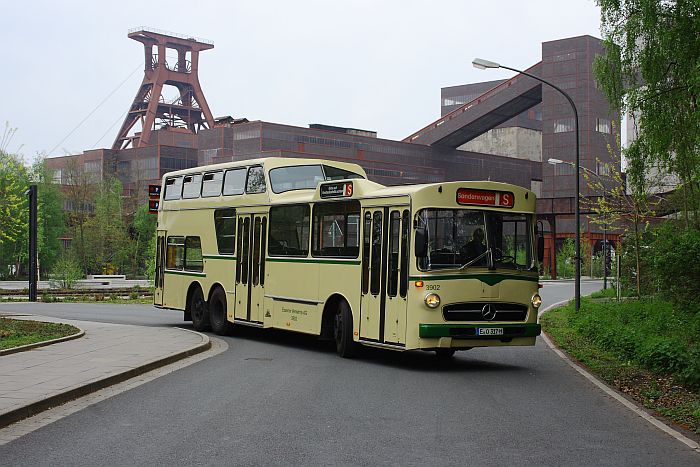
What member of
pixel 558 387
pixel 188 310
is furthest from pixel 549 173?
pixel 558 387

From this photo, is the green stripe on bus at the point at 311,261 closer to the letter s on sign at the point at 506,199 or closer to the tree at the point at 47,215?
the letter s on sign at the point at 506,199

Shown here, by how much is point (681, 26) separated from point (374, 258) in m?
7.06

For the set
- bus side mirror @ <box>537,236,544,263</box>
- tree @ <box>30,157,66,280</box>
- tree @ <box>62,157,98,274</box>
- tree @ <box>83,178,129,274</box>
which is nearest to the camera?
bus side mirror @ <box>537,236,544,263</box>

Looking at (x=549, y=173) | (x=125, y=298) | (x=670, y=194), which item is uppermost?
(x=549, y=173)

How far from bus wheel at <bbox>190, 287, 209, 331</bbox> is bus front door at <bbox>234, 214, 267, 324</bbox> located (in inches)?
72.0

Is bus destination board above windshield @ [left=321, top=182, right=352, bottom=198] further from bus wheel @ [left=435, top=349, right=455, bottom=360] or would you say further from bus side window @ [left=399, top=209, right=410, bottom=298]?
bus wheel @ [left=435, top=349, right=455, bottom=360]

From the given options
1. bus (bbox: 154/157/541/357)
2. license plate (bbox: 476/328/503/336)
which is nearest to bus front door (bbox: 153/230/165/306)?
bus (bbox: 154/157/541/357)

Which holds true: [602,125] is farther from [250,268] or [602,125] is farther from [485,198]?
[485,198]

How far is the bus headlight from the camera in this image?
14.9 meters

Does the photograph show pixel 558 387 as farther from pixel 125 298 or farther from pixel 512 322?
pixel 125 298

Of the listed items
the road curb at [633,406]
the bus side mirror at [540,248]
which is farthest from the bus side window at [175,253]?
the bus side mirror at [540,248]

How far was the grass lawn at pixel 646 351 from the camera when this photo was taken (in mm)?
12163

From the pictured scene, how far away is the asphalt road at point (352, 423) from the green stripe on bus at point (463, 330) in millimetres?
632

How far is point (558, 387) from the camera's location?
13.4m
